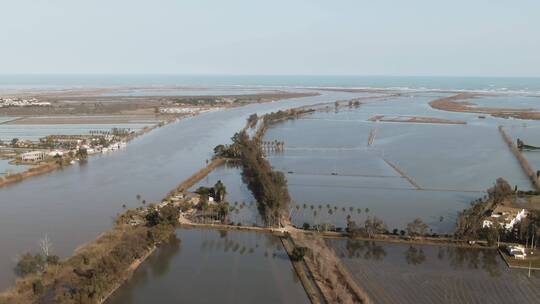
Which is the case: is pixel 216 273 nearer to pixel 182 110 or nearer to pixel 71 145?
pixel 71 145

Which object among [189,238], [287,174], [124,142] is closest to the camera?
[189,238]

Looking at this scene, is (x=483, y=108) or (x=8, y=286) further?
(x=483, y=108)

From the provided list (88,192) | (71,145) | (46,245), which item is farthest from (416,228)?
(71,145)

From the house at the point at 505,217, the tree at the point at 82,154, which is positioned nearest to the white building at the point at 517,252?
the house at the point at 505,217

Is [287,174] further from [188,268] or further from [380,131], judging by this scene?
[380,131]

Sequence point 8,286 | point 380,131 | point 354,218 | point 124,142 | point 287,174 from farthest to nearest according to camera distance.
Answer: point 380,131, point 124,142, point 287,174, point 354,218, point 8,286

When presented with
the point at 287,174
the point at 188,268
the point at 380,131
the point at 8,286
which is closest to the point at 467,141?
the point at 380,131

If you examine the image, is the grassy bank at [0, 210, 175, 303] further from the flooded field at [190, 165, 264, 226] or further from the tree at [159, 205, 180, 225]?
the flooded field at [190, 165, 264, 226]
